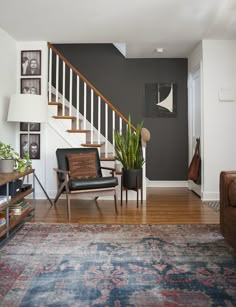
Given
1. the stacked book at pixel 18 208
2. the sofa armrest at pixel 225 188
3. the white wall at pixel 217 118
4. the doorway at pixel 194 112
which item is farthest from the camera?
the doorway at pixel 194 112

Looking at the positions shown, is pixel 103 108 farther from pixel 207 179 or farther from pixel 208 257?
pixel 208 257

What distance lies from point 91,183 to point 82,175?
493mm

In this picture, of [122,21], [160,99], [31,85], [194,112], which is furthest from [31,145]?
[194,112]

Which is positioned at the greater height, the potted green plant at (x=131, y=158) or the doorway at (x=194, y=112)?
the doorway at (x=194, y=112)

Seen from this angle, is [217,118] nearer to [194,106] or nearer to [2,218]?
[194,106]

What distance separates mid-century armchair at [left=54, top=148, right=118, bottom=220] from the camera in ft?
11.4

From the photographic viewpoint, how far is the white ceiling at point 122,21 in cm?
322

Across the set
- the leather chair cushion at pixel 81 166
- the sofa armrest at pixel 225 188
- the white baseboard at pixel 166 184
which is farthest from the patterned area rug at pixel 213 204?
the leather chair cushion at pixel 81 166

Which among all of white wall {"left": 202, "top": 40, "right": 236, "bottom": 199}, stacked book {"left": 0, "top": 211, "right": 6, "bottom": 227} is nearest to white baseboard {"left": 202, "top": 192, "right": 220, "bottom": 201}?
white wall {"left": 202, "top": 40, "right": 236, "bottom": 199}

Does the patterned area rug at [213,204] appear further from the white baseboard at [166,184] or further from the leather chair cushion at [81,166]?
the leather chair cushion at [81,166]

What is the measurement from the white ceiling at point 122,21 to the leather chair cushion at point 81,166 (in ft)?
5.83

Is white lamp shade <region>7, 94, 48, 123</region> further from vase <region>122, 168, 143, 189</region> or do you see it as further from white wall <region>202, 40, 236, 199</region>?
white wall <region>202, 40, 236, 199</region>

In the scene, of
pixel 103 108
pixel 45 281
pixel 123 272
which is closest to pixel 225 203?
pixel 123 272

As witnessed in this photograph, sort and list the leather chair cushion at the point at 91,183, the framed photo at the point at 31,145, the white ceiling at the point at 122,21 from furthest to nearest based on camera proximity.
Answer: the framed photo at the point at 31,145
the leather chair cushion at the point at 91,183
the white ceiling at the point at 122,21
